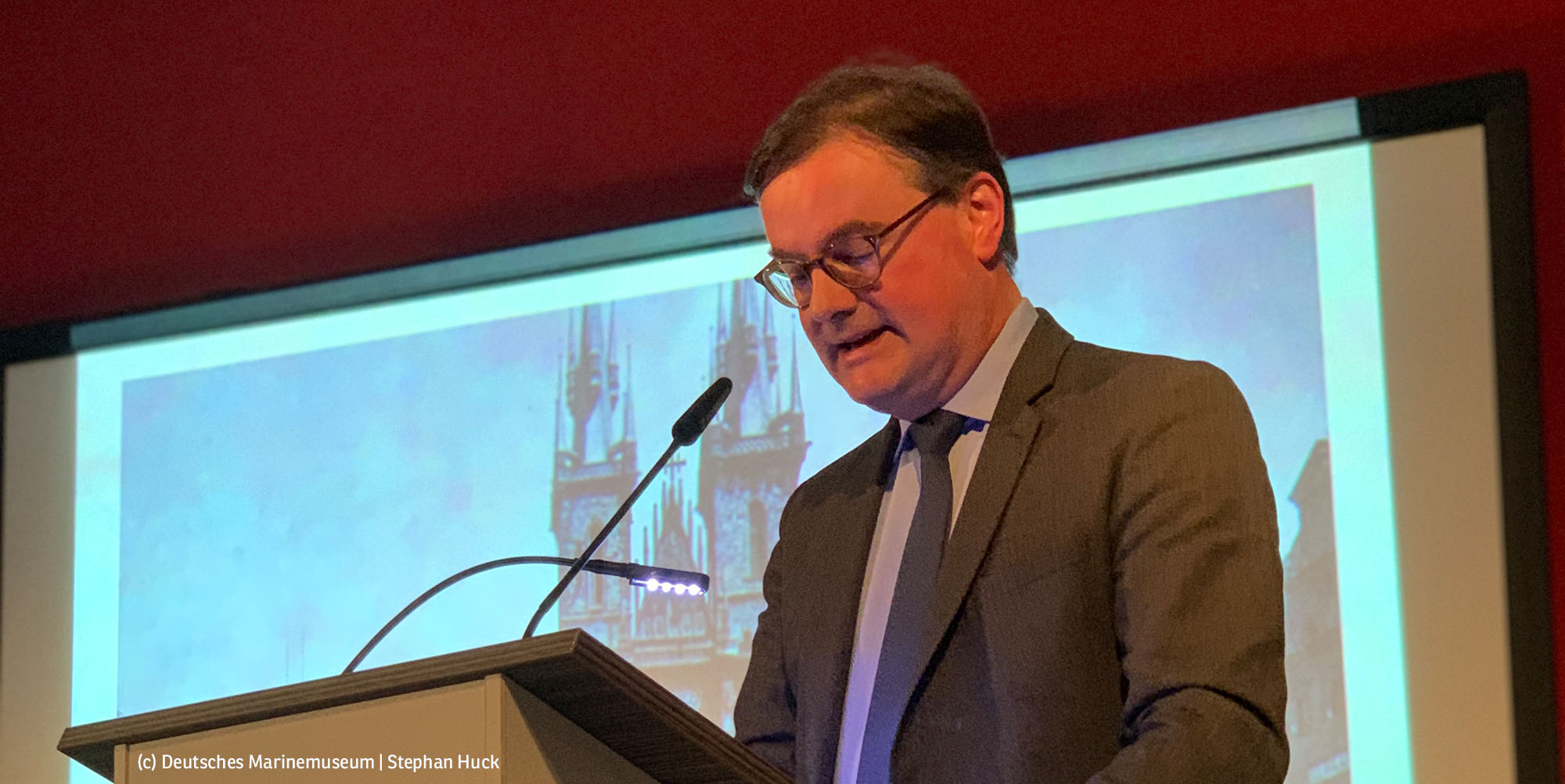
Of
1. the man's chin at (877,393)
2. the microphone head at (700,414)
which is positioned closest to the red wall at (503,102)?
the microphone head at (700,414)

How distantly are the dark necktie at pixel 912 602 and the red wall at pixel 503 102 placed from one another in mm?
1376

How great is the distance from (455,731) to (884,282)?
77 centimetres

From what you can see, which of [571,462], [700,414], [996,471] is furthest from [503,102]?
[996,471]

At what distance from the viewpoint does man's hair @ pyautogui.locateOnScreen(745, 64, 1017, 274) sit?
187 centimetres

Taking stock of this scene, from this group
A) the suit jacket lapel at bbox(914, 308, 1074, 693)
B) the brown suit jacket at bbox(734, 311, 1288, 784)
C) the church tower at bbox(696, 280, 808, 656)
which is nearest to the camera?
the brown suit jacket at bbox(734, 311, 1288, 784)

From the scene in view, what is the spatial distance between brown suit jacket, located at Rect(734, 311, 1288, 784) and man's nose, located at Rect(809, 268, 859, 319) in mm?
201

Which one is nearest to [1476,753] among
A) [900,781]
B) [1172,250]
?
[1172,250]

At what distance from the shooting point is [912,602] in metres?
1.72

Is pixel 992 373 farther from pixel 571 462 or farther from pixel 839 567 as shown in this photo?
pixel 571 462

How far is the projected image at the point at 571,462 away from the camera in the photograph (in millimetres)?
2828

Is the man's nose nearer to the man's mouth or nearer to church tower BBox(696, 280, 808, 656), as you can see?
the man's mouth

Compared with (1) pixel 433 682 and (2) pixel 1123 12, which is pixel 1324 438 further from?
(1) pixel 433 682

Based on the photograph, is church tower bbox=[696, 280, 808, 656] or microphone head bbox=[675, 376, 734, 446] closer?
microphone head bbox=[675, 376, 734, 446]

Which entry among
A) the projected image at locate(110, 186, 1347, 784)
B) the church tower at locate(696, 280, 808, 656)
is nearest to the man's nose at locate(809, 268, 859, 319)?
the projected image at locate(110, 186, 1347, 784)
